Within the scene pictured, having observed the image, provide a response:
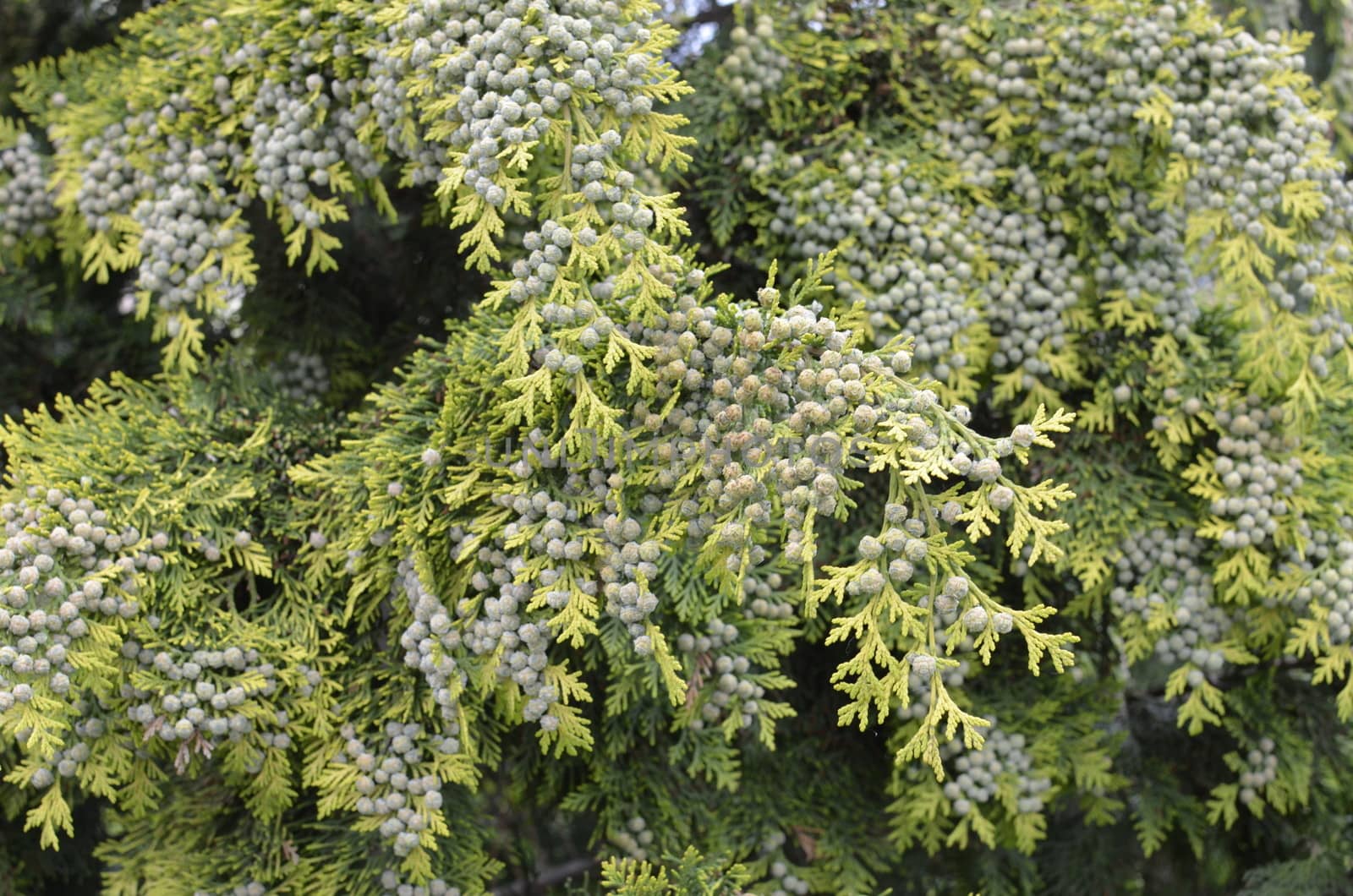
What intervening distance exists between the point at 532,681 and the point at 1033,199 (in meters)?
0.96

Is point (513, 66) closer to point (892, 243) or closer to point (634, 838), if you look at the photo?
point (892, 243)

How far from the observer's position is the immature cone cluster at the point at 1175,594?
5.08ft

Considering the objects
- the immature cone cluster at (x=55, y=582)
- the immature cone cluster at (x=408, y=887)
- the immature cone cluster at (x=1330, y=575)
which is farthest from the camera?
the immature cone cluster at (x=1330, y=575)

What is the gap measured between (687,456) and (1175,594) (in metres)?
0.82

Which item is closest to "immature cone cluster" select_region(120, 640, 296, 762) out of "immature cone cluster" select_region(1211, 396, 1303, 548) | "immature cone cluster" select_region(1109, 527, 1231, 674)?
"immature cone cluster" select_region(1109, 527, 1231, 674)

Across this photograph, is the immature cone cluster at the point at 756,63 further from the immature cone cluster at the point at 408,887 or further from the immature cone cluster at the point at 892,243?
the immature cone cluster at the point at 408,887

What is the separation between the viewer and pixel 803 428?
3.54 feet

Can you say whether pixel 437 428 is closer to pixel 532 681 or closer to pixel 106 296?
pixel 532 681

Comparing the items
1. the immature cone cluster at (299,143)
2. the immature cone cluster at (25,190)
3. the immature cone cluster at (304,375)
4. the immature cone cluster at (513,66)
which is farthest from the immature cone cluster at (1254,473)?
the immature cone cluster at (25,190)

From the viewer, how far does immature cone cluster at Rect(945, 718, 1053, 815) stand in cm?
155

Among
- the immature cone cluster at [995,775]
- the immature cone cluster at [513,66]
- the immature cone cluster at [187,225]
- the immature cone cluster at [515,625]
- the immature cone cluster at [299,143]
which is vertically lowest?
the immature cone cluster at [995,775]

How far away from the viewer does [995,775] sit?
1.57 meters

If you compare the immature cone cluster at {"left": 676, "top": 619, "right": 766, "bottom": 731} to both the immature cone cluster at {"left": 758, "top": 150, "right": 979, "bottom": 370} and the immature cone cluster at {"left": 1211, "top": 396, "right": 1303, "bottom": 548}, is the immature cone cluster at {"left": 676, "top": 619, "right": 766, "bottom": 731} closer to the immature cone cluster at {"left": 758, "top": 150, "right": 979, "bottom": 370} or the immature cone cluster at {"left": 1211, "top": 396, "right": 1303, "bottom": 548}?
the immature cone cluster at {"left": 758, "top": 150, "right": 979, "bottom": 370}

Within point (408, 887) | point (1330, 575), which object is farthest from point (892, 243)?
point (408, 887)
